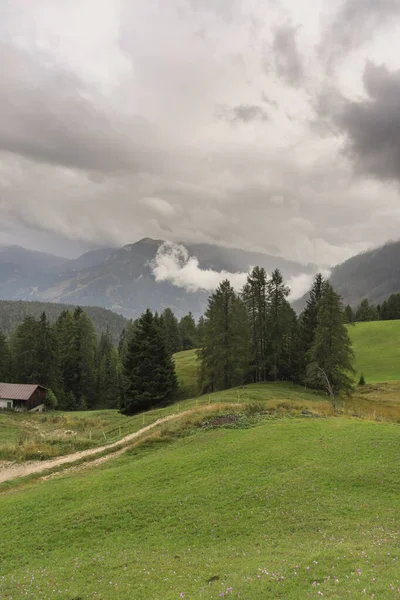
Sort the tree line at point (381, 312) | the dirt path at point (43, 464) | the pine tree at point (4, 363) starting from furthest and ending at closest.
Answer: the tree line at point (381, 312), the pine tree at point (4, 363), the dirt path at point (43, 464)

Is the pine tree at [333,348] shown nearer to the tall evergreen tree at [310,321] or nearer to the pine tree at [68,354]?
the tall evergreen tree at [310,321]

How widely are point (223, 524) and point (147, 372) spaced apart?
42.6 m

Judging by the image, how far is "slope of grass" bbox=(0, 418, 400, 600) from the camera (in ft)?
35.3

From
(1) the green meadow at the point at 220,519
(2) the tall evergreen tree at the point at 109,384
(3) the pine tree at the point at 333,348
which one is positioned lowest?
(2) the tall evergreen tree at the point at 109,384

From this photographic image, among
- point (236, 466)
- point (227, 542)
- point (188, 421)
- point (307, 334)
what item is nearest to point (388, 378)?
point (307, 334)

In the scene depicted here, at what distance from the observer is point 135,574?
12367 mm

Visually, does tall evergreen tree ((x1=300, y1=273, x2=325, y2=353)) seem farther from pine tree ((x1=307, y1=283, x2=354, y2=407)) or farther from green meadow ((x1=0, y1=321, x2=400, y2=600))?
green meadow ((x1=0, y1=321, x2=400, y2=600))

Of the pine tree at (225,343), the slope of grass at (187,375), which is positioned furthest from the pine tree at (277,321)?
the slope of grass at (187,375)

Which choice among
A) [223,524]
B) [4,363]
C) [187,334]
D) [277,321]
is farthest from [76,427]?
[187,334]

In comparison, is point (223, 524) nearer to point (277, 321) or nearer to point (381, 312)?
point (277, 321)

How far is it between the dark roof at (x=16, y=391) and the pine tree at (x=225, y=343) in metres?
31.8

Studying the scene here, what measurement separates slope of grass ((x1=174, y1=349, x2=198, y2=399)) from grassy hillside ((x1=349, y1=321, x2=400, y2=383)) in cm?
3643

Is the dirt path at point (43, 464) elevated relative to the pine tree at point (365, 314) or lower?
lower

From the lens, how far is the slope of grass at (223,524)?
10.8 m
